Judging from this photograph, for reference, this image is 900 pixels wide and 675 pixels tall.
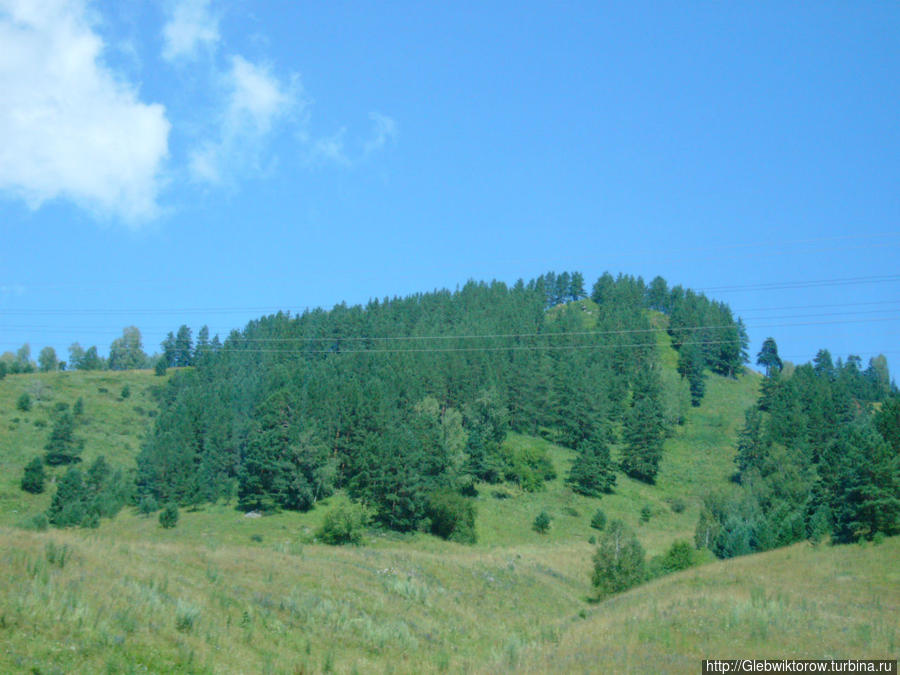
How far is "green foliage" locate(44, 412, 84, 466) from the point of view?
3329 inches

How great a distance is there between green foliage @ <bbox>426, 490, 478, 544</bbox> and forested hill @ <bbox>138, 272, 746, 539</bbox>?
0.22m

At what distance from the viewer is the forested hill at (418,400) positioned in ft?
233

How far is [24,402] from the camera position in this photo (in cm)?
10456

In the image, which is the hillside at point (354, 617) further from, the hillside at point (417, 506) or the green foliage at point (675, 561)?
the green foliage at point (675, 561)

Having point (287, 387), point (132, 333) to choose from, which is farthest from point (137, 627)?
point (132, 333)

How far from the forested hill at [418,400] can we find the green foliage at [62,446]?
9.35 m

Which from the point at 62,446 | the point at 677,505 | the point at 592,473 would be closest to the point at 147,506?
the point at 62,446

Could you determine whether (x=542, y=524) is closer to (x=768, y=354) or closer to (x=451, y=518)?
(x=451, y=518)

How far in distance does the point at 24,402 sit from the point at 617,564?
323 feet

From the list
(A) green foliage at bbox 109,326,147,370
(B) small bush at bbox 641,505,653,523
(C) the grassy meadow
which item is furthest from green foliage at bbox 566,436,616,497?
(A) green foliage at bbox 109,326,147,370

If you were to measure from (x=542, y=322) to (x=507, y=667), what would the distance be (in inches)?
5036

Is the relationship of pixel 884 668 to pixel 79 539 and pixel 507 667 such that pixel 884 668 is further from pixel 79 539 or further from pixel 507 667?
pixel 79 539

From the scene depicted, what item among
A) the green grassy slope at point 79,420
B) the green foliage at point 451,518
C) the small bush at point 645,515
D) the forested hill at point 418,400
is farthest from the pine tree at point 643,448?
the green grassy slope at point 79,420

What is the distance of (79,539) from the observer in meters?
23.9
